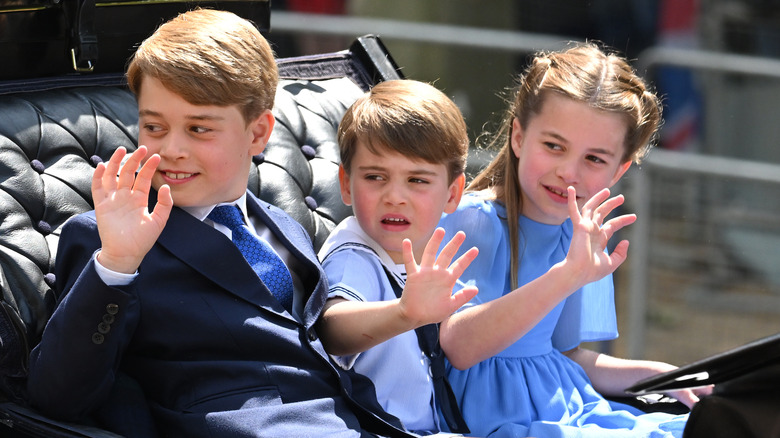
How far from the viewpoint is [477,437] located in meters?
2.20

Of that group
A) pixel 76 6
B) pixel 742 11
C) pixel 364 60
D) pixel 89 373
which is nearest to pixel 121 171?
pixel 89 373

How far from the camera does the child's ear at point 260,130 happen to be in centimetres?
214

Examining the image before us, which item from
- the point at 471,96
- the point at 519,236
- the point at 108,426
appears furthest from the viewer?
the point at 471,96

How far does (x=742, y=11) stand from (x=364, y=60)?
12.3 ft

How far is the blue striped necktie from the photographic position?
2.10 metres

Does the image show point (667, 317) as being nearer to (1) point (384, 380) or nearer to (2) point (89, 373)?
(1) point (384, 380)

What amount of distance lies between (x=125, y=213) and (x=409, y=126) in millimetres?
630

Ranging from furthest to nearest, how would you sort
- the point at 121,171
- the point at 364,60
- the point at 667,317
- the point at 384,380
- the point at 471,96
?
the point at 471,96
the point at 667,317
the point at 364,60
the point at 384,380
the point at 121,171

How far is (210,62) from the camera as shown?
1976 millimetres

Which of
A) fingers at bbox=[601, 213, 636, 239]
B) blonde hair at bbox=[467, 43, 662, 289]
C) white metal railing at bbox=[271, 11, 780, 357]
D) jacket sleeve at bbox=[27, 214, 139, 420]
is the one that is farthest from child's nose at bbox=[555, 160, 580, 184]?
white metal railing at bbox=[271, 11, 780, 357]

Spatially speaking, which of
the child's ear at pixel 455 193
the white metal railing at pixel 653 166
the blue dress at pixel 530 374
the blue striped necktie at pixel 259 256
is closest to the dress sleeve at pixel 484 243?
the blue dress at pixel 530 374

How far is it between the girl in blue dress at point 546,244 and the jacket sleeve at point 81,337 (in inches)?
29.2

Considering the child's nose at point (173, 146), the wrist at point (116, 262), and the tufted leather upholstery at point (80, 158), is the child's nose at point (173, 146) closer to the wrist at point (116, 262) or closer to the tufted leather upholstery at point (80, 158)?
the wrist at point (116, 262)

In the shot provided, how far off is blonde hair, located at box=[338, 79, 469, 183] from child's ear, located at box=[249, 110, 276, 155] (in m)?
0.18
